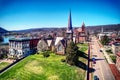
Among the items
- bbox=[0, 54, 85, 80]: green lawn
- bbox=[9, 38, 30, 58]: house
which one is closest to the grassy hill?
bbox=[0, 54, 85, 80]: green lawn

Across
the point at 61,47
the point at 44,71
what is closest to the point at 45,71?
the point at 44,71

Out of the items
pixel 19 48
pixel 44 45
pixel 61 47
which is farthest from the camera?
pixel 19 48

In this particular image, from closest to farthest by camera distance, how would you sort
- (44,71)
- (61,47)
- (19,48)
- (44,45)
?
1. (44,71)
2. (61,47)
3. (44,45)
4. (19,48)

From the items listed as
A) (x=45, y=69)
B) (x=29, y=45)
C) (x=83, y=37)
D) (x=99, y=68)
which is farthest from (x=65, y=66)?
(x=83, y=37)

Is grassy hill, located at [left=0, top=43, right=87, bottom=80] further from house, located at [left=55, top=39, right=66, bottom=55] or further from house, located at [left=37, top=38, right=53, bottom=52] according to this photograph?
house, located at [left=37, top=38, right=53, bottom=52]

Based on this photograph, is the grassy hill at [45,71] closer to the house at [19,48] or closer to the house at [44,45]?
the house at [44,45]

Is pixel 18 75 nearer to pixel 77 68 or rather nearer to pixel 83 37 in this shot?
pixel 77 68

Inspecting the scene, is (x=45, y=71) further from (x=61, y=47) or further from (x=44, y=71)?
(x=61, y=47)

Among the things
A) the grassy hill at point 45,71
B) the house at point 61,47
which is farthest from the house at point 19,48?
the grassy hill at point 45,71
